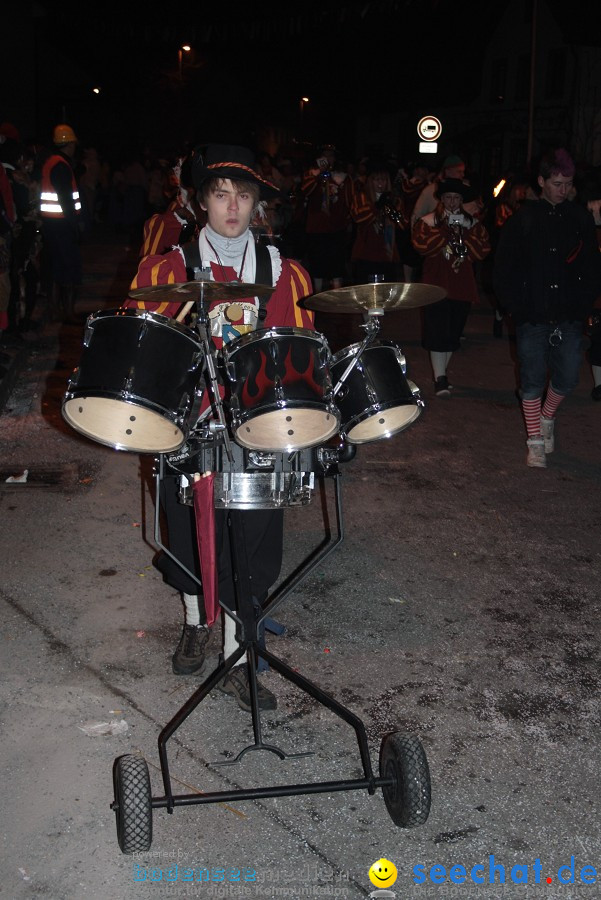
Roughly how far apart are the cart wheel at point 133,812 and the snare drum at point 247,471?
856 millimetres

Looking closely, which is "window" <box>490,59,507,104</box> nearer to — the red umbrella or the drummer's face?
the drummer's face

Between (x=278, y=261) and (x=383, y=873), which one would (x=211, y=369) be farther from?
(x=383, y=873)

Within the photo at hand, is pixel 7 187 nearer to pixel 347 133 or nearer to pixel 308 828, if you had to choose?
pixel 308 828

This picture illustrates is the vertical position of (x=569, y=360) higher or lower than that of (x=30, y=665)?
higher

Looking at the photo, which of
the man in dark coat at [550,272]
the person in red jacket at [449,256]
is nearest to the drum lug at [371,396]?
the man in dark coat at [550,272]

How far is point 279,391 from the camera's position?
2770 mm

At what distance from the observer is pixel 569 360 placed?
261 inches

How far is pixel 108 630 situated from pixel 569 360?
12.5 ft

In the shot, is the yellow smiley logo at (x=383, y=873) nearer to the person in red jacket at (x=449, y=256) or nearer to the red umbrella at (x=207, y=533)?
the red umbrella at (x=207, y=533)

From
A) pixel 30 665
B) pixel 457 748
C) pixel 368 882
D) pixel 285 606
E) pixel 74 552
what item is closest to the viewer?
pixel 368 882

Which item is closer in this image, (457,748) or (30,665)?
(457,748)

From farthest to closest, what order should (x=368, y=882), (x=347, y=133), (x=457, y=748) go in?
(x=347, y=133), (x=457, y=748), (x=368, y=882)

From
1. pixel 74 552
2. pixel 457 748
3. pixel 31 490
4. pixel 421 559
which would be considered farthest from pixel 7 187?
pixel 457 748

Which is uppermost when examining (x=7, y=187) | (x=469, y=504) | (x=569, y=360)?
(x=7, y=187)
